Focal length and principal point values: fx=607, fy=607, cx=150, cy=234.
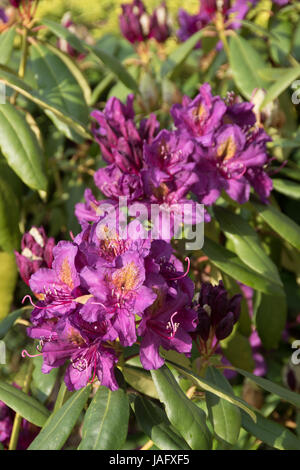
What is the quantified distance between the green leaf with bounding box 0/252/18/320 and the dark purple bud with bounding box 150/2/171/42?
1.05 metres

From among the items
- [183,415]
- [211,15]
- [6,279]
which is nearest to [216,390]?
[183,415]

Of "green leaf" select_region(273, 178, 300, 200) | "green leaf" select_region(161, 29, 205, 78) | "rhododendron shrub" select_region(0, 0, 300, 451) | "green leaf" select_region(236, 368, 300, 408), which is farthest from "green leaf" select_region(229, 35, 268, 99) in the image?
"green leaf" select_region(236, 368, 300, 408)

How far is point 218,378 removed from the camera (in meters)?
1.33

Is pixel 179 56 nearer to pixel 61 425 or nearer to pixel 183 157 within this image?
pixel 183 157

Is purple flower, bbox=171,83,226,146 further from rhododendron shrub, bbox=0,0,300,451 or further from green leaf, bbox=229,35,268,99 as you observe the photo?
green leaf, bbox=229,35,268,99

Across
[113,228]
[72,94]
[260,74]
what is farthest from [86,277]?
[260,74]

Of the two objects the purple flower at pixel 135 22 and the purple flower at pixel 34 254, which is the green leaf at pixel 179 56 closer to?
the purple flower at pixel 135 22

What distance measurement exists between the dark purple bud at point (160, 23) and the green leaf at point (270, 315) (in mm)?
1092

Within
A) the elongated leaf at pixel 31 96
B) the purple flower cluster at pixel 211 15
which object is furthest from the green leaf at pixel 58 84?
the purple flower cluster at pixel 211 15

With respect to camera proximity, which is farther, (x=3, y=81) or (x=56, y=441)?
(x=3, y=81)

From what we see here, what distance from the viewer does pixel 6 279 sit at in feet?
5.71

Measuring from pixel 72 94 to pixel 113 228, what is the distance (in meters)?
0.77

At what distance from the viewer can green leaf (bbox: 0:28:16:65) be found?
173 centimetres

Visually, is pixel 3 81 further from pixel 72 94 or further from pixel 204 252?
pixel 204 252
